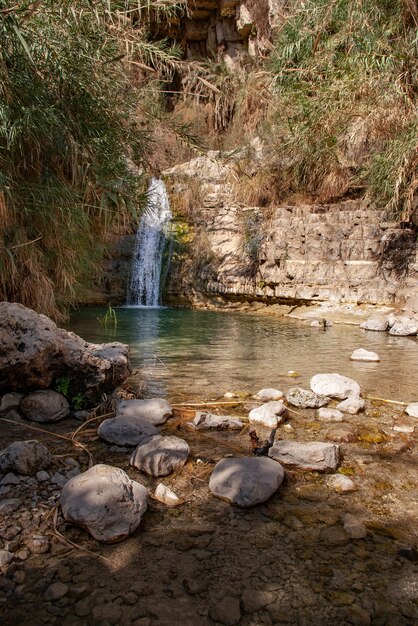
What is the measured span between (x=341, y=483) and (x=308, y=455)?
0.22m

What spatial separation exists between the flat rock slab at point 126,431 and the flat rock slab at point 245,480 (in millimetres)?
484

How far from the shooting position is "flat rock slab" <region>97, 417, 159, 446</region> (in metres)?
2.16

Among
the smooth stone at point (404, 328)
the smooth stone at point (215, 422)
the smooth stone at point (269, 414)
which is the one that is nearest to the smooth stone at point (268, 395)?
the smooth stone at point (269, 414)

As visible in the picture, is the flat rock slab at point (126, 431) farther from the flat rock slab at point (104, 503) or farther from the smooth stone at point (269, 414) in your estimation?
the smooth stone at point (269, 414)

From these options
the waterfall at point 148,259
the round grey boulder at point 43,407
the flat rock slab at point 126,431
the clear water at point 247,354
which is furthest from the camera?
the waterfall at point 148,259

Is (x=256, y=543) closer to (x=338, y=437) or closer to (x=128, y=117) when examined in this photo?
(x=338, y=437)

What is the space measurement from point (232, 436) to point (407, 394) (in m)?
1.72

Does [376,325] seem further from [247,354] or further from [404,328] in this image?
[247,354]

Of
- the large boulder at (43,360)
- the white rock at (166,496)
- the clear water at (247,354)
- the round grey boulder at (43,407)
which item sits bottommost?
the clear water at (247,354)

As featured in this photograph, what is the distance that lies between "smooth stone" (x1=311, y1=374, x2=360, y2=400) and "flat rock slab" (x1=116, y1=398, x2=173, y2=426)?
118cm

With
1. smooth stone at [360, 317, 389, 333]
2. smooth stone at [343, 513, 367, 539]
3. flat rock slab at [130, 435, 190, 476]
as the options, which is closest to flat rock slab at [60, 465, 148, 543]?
flat rock slab at [130, 435, 190, 476]

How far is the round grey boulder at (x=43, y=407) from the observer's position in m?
2.43

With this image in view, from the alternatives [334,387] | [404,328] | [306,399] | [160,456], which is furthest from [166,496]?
[404,328]

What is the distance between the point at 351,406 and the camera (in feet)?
9.16
